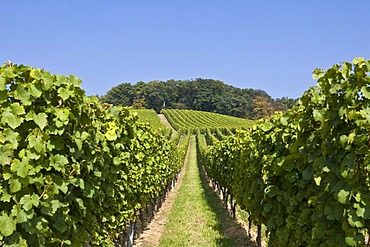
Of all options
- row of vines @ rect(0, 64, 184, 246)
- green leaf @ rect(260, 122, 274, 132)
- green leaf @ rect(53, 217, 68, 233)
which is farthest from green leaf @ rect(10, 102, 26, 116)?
green leaf @ rect(260, 122, 274, 132)

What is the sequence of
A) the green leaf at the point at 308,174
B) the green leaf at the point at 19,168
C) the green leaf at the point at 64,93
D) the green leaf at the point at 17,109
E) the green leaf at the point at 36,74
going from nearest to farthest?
1. the green leaf at the point at 19,168
2. the green leaf at the point at 17,109
3. the green leaf at the point at 36,74
4. the green leaf at the point at 64,93
5. the green leaf at the point at 308,174

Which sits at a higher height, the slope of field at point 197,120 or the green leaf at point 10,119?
the slope of field at point 197,120

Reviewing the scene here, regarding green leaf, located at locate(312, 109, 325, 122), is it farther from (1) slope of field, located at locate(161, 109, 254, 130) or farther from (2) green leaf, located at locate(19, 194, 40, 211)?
(1) slope of field, located at locate(161, 109, 254, 130)

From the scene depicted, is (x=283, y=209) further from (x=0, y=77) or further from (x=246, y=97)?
(x=246, y=97)

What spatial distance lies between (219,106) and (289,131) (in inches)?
5198

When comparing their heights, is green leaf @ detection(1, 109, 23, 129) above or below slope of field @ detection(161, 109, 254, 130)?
below

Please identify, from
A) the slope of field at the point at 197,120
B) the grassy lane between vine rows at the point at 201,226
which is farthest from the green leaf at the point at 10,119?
the slope of field at the point at 197,120

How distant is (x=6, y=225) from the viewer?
2.83 m

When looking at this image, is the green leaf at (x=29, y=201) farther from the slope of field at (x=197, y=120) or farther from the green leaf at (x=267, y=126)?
the slope of field at (x=197, y=120)

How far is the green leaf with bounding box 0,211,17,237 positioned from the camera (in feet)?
9.18

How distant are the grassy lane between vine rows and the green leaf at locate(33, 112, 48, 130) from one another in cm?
694

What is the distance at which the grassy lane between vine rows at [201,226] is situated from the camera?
31.7 feet

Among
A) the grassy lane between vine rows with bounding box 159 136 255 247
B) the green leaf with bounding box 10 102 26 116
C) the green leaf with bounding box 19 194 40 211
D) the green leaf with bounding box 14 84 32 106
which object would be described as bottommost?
the grassy lane between vine rows with bounding box 159 136 255 247

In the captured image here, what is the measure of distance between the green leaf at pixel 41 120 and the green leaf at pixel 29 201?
54cm
